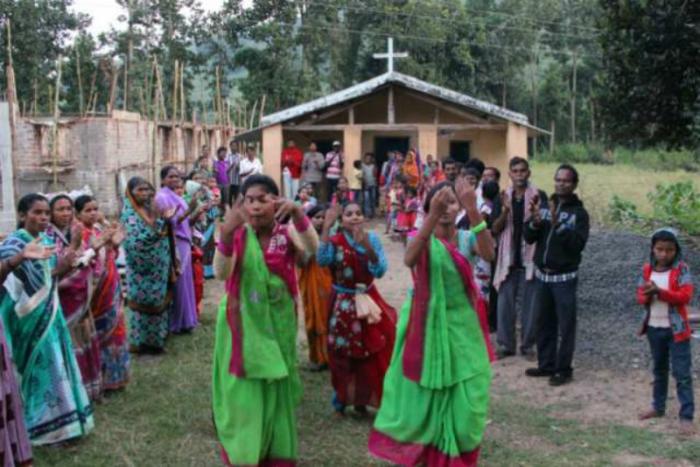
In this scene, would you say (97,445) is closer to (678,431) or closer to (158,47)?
(678,431)

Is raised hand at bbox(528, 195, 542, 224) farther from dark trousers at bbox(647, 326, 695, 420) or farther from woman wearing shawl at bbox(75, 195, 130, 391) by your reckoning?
woman wearing shawl at bbox(75, 195, 130, 391)

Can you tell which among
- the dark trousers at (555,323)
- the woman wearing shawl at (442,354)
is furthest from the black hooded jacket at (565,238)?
the woman wearing shawl at (442,354)

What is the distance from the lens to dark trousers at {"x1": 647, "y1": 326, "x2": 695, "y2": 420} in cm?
569

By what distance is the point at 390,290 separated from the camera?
11766 millimetres

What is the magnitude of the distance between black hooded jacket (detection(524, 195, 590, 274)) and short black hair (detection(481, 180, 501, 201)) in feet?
4.35

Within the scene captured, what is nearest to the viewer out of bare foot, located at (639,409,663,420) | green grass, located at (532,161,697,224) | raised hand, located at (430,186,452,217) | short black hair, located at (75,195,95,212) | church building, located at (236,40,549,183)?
raised hand, located at (430,186,452,217)

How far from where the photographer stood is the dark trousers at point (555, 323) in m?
6.90

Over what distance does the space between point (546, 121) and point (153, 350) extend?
1634 inches

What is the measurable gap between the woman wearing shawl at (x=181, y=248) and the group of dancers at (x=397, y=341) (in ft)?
11.8

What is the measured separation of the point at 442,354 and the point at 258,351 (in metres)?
0.99

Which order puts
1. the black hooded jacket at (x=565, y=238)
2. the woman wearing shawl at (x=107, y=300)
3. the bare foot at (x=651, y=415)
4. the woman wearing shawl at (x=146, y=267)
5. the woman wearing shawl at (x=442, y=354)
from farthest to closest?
1. the woman wearing shawl at (x=146, y=267)
2. the black hooded jacket at (x=565, y=238)
3. the woman wearing shawl at (x=107, y=300)
4. the bare foot at (x=651, y=415)
5. the woman wearing shawl at (x=442, y=354)

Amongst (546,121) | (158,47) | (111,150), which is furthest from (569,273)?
(546,121)

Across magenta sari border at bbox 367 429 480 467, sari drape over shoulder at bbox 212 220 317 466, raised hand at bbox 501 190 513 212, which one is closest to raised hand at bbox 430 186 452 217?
sari drape over shoulder at bbox 212 220 317 466

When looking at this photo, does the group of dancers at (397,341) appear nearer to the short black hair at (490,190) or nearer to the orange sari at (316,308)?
the orange sari at (316,308)
